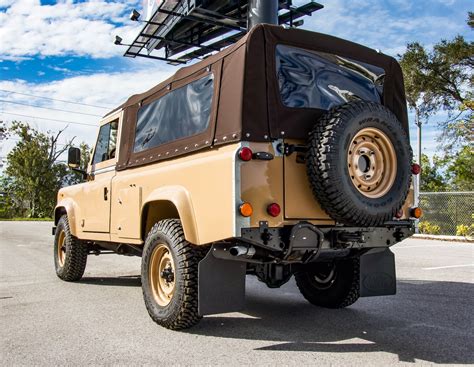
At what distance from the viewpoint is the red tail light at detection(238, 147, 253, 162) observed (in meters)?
3.82

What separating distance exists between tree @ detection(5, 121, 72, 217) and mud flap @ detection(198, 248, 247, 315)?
41.2 meters

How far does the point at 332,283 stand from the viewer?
5469mm

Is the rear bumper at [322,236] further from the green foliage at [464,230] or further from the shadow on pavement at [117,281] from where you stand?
the green foliage at [464,230]

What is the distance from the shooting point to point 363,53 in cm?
491

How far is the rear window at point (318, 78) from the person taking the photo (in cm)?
432

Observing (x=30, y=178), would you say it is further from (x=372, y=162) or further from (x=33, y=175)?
(x=372, y=162)

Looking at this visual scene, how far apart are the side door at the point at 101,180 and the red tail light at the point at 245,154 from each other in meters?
2.77

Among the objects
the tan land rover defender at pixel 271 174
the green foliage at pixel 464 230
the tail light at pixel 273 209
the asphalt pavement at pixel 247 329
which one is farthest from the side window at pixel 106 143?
the green foliage at pixel 464 230

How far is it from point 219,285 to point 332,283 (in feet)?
5.89

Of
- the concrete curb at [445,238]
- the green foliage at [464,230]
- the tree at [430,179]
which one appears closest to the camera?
the concrete curb at [445,238]

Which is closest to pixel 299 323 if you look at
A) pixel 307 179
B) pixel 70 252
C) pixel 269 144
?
pixel 307 179

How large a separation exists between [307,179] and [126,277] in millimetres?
Result: 4716

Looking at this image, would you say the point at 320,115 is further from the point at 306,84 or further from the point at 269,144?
the point at 269,144

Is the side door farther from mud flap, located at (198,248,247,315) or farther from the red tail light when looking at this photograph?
the red tail light
